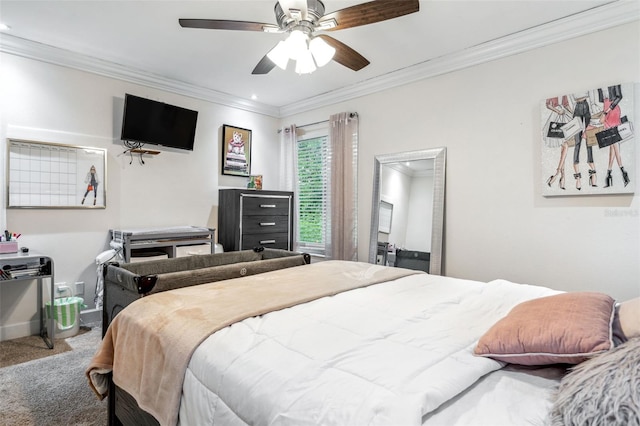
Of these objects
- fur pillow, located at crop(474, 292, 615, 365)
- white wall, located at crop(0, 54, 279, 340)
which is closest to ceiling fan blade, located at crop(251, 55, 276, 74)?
white wall, located at crop(0, 54, 279, 340)

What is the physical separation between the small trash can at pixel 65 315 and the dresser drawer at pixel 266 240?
1598mm

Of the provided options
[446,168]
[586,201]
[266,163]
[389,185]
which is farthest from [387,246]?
[266,163]

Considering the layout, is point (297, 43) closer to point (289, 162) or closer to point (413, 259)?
point (413, 259)

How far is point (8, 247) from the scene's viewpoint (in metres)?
2.68

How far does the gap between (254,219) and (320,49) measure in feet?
7.58

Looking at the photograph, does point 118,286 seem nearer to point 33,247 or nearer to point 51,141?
point 33,247

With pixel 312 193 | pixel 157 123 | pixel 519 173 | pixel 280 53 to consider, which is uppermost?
pixel 280 53

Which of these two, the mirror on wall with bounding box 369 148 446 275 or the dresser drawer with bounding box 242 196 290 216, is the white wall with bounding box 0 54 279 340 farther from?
the mirror on wall with bounding box 369 148 446 275

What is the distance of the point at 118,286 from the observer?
1722 mm

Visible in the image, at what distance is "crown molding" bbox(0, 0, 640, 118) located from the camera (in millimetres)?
2422

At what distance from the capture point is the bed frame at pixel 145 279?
150 centimetres

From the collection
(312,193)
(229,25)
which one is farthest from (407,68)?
(229,25)

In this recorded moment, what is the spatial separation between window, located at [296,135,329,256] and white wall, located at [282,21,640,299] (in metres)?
1.07

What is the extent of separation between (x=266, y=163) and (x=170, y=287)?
3.29 meters
